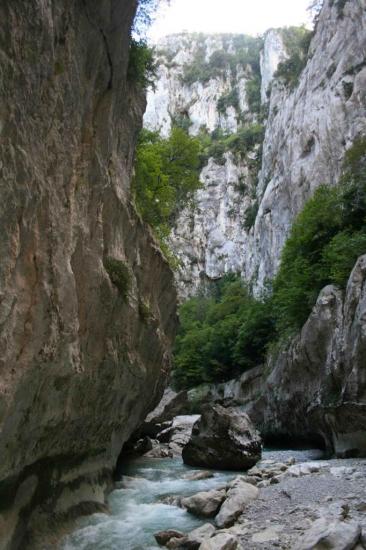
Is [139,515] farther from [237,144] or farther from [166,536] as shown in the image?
[237,144]

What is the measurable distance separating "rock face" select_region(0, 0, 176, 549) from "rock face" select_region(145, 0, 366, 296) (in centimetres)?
1820

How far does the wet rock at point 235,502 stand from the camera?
8.30 metres

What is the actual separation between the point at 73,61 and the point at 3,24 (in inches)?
95.7

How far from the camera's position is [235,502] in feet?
29.7

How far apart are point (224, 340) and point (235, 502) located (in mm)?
31437

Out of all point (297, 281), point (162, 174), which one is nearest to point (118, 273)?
point (162, 174)

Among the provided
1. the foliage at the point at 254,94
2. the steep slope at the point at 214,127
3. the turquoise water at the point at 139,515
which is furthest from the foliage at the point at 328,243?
the foliage at the point at 254,94

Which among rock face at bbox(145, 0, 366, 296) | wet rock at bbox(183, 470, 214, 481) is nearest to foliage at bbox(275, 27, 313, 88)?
rock face at bbox(145, 0, 366, 296)

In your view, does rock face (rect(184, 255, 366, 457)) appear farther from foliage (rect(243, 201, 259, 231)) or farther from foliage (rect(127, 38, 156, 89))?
foliage (rect(243, 201, 259, 231))

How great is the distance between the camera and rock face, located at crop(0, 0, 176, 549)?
5.22 metres

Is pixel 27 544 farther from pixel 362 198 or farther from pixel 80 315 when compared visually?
pixel 362 198

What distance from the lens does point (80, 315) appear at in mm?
8336

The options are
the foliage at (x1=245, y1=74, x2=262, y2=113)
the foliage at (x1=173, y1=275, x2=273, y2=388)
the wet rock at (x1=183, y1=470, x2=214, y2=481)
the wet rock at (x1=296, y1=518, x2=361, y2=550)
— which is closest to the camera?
the wet rock at (x1=296, y1=518, x2=361, y2=550)

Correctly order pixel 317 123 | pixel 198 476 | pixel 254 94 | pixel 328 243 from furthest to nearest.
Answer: pixel 254 94 < pixel 317 123 < pixel 328 243 < pixel 198 476
